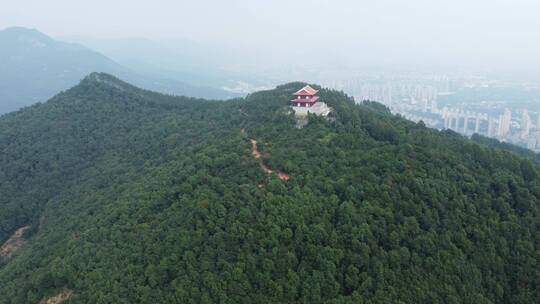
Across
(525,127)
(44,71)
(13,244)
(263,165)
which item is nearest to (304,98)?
(263,165)

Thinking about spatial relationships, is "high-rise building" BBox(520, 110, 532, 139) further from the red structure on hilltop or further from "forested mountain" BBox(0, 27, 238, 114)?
"forested mountain" BBox(0, 27, 238, 114)

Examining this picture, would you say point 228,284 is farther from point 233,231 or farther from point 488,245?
point 488,245

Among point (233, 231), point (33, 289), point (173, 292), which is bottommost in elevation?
point (33, 289)

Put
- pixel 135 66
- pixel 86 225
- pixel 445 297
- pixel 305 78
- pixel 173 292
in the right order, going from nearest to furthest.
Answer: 1. pixel 173 292
2. pixel 445 297
3. pixel 86 225
4. pixel 305 78
5. pixel 135 66

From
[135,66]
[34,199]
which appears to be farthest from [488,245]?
[135,66]

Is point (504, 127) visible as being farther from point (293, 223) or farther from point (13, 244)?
point (13, 244)

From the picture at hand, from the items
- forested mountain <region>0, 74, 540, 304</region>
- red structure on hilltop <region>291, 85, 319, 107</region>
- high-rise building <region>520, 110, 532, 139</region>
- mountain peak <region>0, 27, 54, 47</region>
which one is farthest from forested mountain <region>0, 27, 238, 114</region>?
forested mountain <region>0, 74, 540, 304</region>

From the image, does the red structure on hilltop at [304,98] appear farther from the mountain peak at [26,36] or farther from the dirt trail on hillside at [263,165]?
the mountain peak at [26,36]

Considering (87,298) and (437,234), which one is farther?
(437,234)
